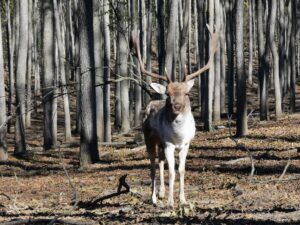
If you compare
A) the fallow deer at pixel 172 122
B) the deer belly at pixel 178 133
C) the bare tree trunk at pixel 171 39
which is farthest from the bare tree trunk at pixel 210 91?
the deer belly at pixel 178 133

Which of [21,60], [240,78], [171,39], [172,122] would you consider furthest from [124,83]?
[172,122]

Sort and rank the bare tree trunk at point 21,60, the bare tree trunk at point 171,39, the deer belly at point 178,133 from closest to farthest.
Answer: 1. the deer belly at point 178,133
2. the bare tree trunk at point 171,39
3. the bare tree trunk at point 21,60

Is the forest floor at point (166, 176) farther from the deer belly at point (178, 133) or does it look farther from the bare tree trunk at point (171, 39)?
the bare tree trunk at point (171, 39)

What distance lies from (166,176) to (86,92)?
518cm

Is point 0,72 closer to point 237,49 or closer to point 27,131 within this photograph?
point 237,49

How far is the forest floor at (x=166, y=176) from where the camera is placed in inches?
342

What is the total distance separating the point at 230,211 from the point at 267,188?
287 centimetres

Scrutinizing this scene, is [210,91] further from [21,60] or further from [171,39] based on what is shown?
[21,60]

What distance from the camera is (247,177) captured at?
13.0m

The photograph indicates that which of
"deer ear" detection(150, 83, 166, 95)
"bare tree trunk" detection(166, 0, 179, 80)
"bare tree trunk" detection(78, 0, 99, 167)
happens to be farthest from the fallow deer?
"bare tree trunk" detection(166, 0, 179, 80)

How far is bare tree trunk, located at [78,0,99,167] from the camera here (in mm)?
18547

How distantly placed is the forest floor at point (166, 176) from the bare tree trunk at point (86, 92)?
1.71 feet

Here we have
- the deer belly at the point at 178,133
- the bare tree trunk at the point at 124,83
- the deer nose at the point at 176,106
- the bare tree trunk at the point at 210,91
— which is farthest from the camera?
the bare tree trunk at the point at 124,83

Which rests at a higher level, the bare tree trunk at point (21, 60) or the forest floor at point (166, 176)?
the bare tree trunk at point (21, 60)
